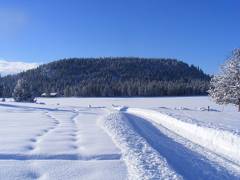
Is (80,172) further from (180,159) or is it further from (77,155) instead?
(180,159)

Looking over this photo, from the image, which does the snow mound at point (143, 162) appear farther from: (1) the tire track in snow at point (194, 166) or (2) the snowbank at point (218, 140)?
(2) the snowbank at point (218, 140)

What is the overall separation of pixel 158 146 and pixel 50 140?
12.4 feet

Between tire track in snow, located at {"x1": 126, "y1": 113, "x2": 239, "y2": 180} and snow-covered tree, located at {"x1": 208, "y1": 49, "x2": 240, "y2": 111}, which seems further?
snow-covered tree, located at {"x1": 208, "y1": 49, "x2": 240, "y2": 111}

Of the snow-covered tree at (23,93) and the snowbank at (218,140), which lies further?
the snow-covered tree at (23,93)

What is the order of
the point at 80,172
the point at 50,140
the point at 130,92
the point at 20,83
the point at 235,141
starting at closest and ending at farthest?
the point at 80,172 < the point at 50,140 < the point at 235,141 < the point at 20,83 < the point at 130,92

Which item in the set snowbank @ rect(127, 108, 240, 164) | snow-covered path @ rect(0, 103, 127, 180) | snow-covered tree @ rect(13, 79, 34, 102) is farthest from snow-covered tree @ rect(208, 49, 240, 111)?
snow-covered tree @ rect(13, 79, 34, 102)

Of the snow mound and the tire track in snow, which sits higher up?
the snow mound

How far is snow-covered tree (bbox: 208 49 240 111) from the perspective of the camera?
5457 centimetres

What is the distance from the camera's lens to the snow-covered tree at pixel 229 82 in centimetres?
5457

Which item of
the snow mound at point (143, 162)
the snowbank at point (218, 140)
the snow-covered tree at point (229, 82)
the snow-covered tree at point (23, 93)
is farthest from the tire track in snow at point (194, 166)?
the snow-covered tree at point (23, 93)

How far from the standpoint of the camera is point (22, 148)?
1308cm

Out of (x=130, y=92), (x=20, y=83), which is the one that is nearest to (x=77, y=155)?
(x=20, y=83)

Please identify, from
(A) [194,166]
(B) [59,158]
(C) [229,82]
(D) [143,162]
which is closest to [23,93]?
(C) [229,82]

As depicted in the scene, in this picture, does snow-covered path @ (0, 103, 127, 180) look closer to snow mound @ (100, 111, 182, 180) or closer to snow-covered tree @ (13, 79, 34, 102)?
snow mound @ (100, 111, 182, 180)
